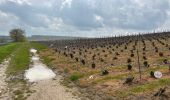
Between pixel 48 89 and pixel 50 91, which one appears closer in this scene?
pixel 50 91

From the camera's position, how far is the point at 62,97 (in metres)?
29.3

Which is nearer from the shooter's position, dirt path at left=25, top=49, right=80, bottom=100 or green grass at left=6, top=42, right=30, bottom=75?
dirt path at left=25, top=49, right=80, bottom=100

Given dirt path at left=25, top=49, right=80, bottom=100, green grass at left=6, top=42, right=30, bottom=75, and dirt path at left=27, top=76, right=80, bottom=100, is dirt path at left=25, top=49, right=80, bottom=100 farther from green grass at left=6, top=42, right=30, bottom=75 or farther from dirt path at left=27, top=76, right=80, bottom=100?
green grass at left=6, top=42, right=30, bottom=75

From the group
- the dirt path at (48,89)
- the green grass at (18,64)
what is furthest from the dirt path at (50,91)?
the green grass at (18,64)

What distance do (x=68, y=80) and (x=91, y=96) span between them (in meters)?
10.9

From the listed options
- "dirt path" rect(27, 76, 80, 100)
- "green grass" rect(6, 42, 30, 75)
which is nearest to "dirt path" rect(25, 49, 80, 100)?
"dirt path" rect(27, 76, 80, 100)

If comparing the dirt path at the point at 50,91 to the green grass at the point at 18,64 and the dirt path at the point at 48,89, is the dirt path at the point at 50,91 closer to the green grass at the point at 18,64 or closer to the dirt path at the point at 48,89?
the dirt path at the point at 48,89

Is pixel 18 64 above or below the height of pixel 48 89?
below

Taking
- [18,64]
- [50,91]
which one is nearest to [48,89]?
[50,91]

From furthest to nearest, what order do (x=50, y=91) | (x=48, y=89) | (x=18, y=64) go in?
(x=18, y=64) < (x=48, y=89) < (x=50, y=91)

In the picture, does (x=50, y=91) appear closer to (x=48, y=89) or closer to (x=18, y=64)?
(x=48, y=89)

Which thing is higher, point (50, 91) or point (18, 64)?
point (50, 91)

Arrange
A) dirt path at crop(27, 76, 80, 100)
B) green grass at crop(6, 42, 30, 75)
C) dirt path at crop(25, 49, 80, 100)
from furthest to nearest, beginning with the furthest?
green grass at crop(6, 42, 30, 75) → dirt path at crop(25, 49, 80, 100) → dirt path at crop(27, 76, 80, 100)

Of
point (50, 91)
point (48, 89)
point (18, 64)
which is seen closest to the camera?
point (50, 91)
